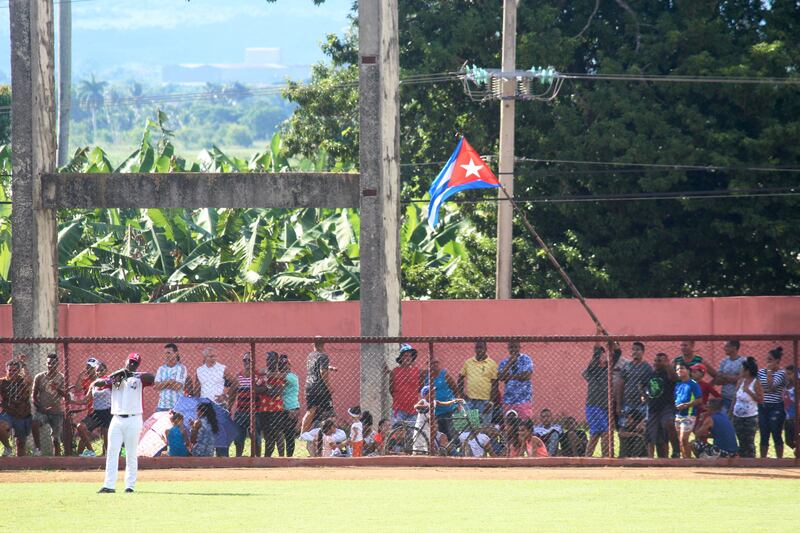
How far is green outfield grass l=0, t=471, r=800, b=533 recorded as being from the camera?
35.0ft

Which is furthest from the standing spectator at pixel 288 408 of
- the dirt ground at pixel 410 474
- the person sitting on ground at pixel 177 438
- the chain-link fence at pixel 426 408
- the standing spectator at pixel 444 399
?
the standing spectator at pixel 444 399

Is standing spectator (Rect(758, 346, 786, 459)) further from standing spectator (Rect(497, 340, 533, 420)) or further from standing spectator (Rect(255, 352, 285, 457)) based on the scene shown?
standing spectator (Rect(255, 352, 285, 457))

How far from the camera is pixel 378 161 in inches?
672

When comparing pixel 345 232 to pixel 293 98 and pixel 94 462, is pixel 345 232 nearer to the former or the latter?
pixel 293 98

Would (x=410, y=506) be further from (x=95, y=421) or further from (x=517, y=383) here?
(x=95, y=421)

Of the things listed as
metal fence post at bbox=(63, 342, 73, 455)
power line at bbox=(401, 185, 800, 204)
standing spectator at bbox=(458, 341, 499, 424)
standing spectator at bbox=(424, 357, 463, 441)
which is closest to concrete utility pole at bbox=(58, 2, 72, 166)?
power line at bbox=(401, 185, 800, 204)

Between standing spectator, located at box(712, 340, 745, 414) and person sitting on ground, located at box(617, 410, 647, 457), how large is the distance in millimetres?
1057

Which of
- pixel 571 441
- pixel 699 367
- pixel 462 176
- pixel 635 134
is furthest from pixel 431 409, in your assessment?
pixel 635 134

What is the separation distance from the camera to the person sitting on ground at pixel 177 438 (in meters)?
15.5

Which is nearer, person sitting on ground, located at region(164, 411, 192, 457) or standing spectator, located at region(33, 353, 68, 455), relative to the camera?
person sitting on ground, located at region(164, 411, 192, 457)

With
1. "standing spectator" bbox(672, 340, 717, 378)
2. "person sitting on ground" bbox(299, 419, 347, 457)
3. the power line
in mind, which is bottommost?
"person sitting on ground" bbox(299, 419, 347, 457)

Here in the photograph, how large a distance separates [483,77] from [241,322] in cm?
611

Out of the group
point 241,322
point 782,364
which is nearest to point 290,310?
point 241,322

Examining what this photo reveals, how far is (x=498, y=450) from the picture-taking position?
15422 millimetres
